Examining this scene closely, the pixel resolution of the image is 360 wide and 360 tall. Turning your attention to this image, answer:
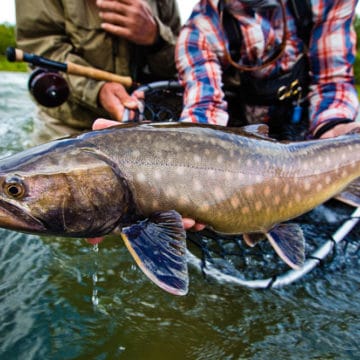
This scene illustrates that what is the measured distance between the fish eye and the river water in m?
0.77

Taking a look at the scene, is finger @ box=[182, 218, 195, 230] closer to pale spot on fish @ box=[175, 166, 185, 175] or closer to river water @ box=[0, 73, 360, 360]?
pale spot on fish @ box=[175, 166, 185, 175]

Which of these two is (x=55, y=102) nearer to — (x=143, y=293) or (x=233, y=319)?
(x=143, y=293)

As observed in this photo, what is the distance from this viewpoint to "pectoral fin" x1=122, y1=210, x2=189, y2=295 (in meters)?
1.20

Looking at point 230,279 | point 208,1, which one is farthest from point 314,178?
point 208,1

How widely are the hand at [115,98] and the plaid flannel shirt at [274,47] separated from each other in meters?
0.37

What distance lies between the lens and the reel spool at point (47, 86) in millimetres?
2459

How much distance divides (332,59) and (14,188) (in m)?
2.00

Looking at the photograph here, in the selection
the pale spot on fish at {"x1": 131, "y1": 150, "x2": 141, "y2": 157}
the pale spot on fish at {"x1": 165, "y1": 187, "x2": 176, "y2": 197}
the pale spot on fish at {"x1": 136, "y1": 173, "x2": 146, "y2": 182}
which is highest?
the pale spot on fish at {"x1": 131, "y1": 150, "x2": 141, "y2": 157}

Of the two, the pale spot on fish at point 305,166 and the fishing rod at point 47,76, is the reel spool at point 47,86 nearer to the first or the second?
the fishing rod at point 47,76

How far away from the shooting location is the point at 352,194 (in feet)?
6.05

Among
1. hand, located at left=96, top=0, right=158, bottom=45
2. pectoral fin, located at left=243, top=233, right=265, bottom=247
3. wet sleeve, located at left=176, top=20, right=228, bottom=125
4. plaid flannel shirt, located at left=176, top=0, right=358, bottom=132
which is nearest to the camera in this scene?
pectoral fin, located at left=243, top=233, right=265, bottom=247

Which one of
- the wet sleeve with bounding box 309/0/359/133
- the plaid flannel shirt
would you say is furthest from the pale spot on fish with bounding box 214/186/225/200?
the wet sleeve with bounding box 309/0/359/133

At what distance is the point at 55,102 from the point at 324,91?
1.59 metres

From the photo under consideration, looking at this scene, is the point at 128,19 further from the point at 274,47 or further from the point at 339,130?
the point at 339,130
